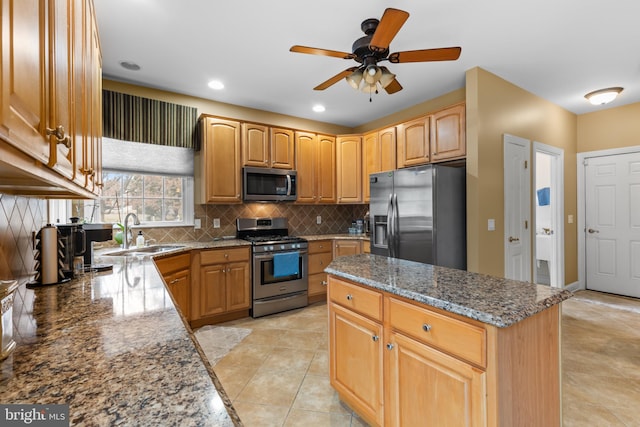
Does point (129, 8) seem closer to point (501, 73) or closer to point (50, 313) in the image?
point (50, 313)

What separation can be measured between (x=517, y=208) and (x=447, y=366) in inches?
115

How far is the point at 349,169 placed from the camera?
455 centimetres

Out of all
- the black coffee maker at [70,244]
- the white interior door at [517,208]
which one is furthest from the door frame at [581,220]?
the black coffee maker at [70,244]

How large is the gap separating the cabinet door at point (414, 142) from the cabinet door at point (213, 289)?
101 inches

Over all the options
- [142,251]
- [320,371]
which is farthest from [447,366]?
[142,251]

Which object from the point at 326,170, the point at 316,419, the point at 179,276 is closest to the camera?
the point at 316,419

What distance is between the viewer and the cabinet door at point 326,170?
4.44 meters

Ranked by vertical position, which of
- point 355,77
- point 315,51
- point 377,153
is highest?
point 315,51

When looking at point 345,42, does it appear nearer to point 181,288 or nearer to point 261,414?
point 181,288

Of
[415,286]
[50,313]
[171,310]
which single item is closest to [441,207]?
[415,286]

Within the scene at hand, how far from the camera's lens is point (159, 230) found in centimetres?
348

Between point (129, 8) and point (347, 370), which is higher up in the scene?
point (129, 8)

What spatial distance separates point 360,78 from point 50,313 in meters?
2.18

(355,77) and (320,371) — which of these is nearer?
(355,77)
